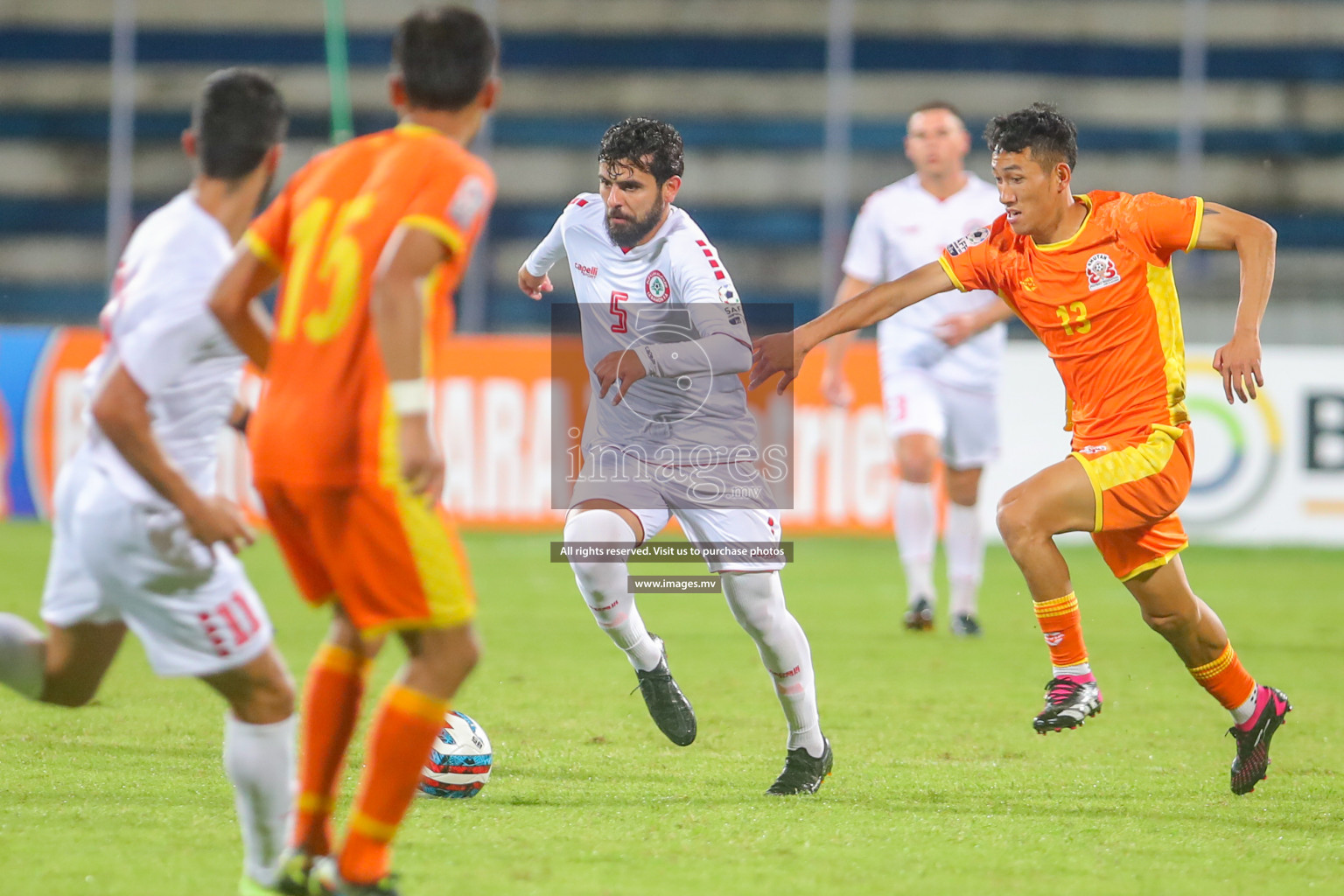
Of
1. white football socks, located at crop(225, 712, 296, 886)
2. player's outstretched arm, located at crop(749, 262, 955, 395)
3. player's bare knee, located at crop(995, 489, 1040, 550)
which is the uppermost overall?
player's outstretched arm, located at crop(749, 262, 955, 395)

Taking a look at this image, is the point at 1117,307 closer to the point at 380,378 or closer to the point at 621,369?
the point at 621,369

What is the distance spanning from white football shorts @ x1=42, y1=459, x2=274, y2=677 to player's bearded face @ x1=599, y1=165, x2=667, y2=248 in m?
2.17

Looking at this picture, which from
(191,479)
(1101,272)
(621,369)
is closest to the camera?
(191,479)

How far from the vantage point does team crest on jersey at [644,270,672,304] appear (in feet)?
17.7

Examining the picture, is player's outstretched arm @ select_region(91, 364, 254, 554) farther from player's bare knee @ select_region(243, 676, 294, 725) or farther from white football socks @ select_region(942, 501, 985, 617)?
white football socks @ select_region(942, 501, 985, 617)

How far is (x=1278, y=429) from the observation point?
1265 centimetres

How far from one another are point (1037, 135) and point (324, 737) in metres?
3.04

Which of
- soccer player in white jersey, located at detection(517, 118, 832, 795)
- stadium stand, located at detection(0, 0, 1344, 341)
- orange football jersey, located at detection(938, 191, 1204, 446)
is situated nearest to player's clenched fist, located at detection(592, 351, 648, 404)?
soccer player in white jersey, located at detection(517, 118, 832, 795)

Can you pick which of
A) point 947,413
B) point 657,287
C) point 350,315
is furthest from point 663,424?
point 947,413

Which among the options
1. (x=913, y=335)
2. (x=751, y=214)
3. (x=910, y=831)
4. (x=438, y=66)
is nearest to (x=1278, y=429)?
(x=913, y=335)

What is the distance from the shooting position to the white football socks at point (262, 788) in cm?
353

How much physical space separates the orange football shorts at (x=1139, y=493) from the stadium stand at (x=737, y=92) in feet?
42.4

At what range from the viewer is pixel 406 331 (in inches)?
124

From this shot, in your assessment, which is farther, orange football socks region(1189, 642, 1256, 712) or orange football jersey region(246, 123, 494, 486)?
orange football socks region(1189, 642, 1256, 712)
